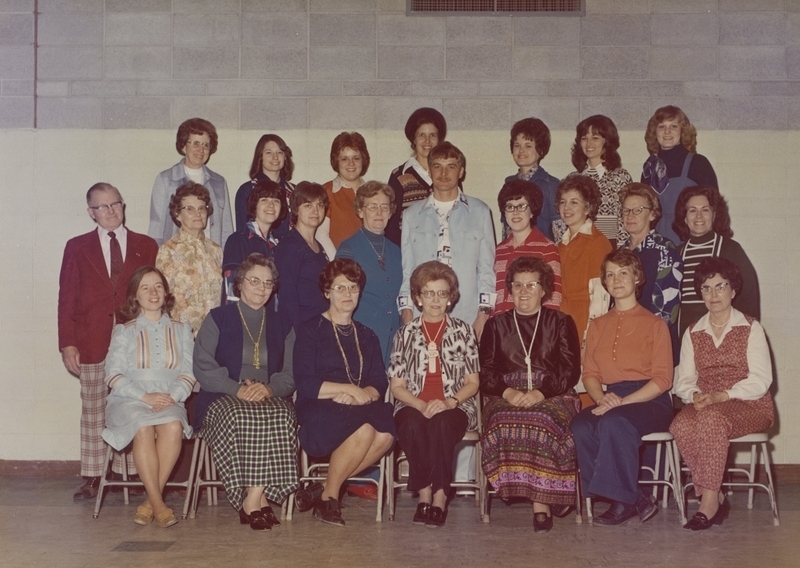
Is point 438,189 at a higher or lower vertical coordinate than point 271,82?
lower

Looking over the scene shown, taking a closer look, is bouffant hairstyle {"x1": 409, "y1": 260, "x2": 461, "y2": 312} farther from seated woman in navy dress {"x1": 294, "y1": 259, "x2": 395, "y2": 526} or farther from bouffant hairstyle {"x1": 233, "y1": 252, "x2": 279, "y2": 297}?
bouffant hairstyle {"x1": 233, "y1": 252, "x2": 279, "y2": 297}

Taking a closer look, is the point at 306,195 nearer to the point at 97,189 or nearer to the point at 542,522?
the point at 97,189

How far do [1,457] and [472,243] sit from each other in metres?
3.26

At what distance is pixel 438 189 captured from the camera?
17.8ft

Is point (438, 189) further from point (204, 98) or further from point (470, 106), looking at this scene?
point (204, 98)

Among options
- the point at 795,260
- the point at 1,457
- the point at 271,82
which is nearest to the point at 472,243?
the point at 271,82

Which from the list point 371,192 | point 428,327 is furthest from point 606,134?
point 428,327

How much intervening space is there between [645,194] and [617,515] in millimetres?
1722

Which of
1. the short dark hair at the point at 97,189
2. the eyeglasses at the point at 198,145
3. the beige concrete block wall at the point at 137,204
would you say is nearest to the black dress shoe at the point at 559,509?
the beige concrete block wall at the point at 137,204

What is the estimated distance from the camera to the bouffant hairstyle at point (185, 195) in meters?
5.44

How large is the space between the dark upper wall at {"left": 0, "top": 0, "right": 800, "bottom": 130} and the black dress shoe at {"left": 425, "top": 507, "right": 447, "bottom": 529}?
2.51 m

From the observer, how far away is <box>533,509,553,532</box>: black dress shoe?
4.61m

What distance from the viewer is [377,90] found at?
6.14m

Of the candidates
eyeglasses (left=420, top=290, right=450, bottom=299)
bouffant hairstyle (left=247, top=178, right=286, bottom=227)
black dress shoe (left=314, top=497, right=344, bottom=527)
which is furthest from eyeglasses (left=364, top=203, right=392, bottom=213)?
black dress shoe (left=314, top=497, right=344, bottom=527)
